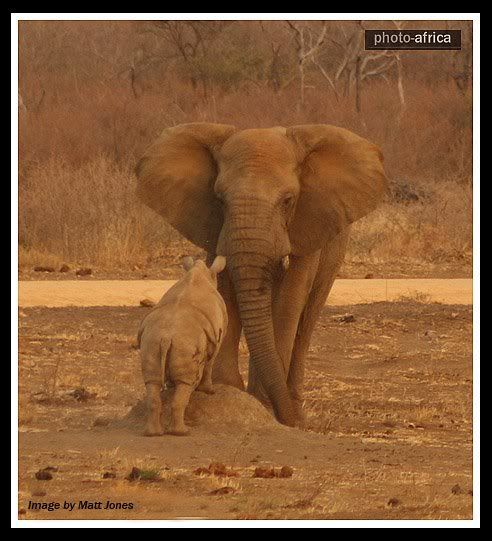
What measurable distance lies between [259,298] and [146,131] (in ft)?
45.1

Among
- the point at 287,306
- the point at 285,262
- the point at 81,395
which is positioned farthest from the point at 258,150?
the point at 81,395

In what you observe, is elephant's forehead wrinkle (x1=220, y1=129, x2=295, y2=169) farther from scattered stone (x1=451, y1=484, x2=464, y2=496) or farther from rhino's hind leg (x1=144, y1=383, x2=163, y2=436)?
scattered stone (x1=451, y1=484, x2=464, y2=496)

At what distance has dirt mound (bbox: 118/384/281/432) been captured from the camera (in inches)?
479

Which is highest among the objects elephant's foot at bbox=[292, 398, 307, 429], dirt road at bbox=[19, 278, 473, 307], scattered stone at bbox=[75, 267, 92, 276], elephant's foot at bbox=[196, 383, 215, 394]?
scattered stone at bbox=[75, 267, 92, 276]

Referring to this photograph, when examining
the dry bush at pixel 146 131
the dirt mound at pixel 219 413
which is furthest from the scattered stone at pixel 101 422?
the dry bush at pixel 146 131

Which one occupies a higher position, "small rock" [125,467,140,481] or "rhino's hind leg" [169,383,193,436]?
"rhino's hind leg" [169,383,193,436]

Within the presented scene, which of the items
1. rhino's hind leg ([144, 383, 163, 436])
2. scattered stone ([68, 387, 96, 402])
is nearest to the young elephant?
rhino's hind leg ([144, 383, 163, 436])

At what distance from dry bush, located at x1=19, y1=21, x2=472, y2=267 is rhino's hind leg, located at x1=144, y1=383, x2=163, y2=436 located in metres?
9.64

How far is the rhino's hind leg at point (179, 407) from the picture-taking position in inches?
461

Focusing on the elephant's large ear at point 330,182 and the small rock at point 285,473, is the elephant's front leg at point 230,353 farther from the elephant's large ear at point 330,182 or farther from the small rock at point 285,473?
the small rock at point 285,473

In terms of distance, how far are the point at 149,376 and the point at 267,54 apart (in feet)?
63.0

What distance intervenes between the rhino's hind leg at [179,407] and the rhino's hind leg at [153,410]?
0.31 feet

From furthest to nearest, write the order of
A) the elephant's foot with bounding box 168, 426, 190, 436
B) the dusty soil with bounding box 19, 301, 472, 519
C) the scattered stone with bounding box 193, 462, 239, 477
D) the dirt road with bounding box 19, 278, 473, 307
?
the dirt road with bounding box 19, 278, 473, 307 → the elephant's foot with bounding box 168, 426, 190, 436 → the scattered stone with bounding box 193, 462, 239, 477 → the dusty soil with bounding box 19, 301, 472, 519

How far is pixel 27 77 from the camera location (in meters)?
28.3
